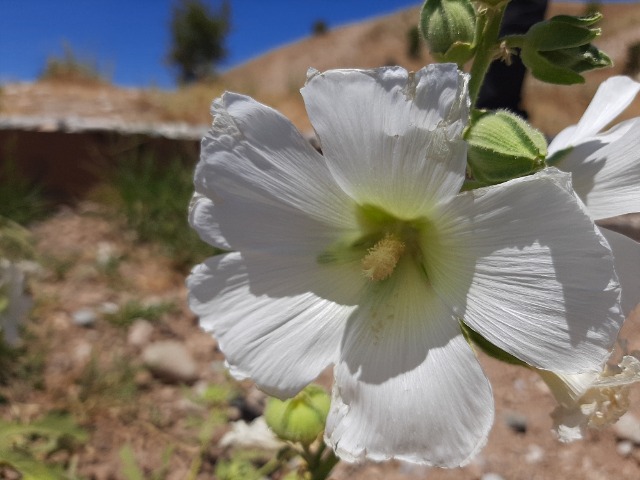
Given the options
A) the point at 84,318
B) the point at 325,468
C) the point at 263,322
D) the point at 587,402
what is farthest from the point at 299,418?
the point at 84,318

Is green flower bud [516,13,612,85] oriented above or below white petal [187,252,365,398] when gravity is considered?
above

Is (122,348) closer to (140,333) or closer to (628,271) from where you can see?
(140,333)

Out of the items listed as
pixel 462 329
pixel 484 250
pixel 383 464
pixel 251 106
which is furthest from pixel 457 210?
pixel 383 464

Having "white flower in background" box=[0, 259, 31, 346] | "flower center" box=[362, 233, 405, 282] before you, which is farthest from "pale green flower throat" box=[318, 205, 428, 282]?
"white flower in background" box=[0, 259, 31, 346]

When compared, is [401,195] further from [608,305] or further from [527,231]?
[608,305]

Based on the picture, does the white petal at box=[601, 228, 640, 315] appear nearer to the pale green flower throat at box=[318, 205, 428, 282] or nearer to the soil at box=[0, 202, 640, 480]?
the pale green flower throat at box=[318, 205, 428, 282]
